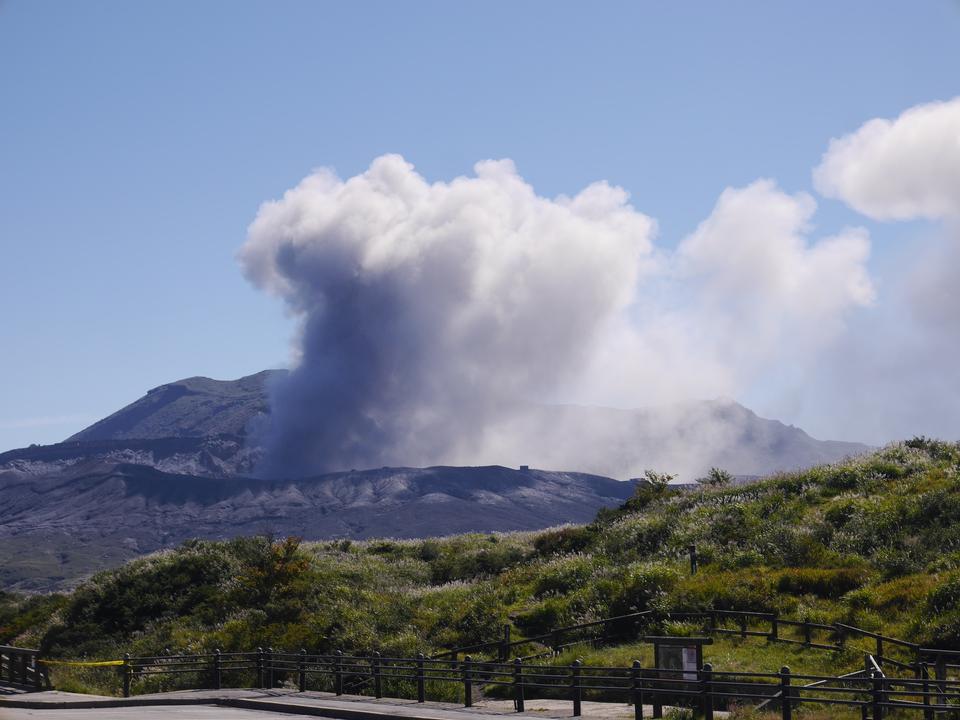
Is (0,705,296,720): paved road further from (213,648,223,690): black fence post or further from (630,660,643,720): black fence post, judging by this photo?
(630,660,643,720): black fence post

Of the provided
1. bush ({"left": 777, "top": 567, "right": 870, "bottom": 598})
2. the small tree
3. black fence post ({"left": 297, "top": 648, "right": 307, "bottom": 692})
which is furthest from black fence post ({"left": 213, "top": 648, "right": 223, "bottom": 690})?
the small tree

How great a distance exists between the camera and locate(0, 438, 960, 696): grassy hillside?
3447 centimetres

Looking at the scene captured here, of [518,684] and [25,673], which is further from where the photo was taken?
[25,673]

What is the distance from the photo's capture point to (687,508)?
168ft

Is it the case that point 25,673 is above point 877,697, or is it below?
below

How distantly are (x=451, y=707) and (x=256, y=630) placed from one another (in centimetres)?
1630

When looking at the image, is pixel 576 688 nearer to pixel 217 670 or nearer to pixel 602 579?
pixel 217 670

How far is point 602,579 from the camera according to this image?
3978cm

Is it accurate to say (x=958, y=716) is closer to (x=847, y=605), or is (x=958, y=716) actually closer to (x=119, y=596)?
(x=847, y=605)

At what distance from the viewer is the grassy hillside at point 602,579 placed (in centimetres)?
3447

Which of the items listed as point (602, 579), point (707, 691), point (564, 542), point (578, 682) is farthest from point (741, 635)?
point (564, 542)

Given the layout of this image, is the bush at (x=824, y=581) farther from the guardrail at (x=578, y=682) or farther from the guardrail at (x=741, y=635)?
the guardrail at (x=578, y=682)

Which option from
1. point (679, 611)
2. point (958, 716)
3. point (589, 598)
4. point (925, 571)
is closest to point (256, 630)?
point (589, 598)

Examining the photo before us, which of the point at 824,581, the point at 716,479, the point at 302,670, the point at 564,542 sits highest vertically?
the point at 716,479
